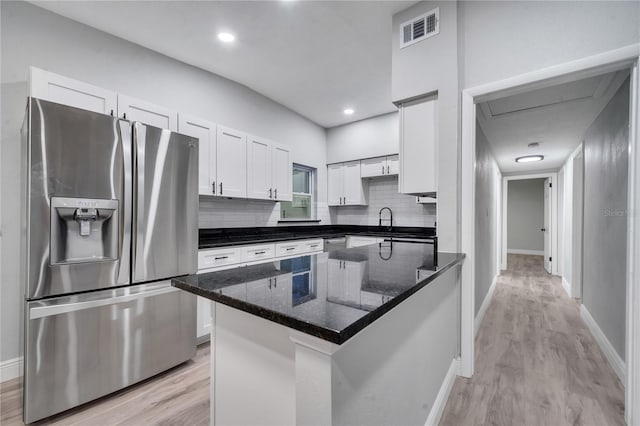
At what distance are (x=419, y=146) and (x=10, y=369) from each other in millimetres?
3514

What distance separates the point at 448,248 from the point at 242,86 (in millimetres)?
3101

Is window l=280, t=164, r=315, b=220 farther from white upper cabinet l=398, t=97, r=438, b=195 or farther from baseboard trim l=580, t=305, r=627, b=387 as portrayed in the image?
baseboard trim l=580, t=305, r=627, b=387

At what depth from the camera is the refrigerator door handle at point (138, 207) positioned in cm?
191

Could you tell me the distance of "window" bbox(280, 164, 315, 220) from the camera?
14.6 ft

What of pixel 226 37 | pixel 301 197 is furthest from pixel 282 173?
pixel 226 37

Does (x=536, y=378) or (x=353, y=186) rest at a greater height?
(x=353, y=186)

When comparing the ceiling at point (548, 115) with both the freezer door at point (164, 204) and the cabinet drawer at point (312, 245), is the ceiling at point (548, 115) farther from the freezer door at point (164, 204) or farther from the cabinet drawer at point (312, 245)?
the freezer door at point (164, 204)

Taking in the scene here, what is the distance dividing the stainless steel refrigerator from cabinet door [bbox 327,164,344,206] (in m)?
3.02

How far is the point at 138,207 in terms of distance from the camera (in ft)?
6.30

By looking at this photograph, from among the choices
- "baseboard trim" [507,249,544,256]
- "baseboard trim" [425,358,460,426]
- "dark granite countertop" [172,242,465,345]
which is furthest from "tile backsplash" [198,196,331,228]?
"baseboard trim" [507,249,544,256]

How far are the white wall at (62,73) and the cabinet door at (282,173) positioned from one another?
0.70 metres

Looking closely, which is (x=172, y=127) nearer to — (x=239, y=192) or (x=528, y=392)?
(x=239, y=192)

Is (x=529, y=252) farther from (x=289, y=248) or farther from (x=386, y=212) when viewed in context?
(x=289, y=248)

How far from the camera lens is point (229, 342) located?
1.11 metres
